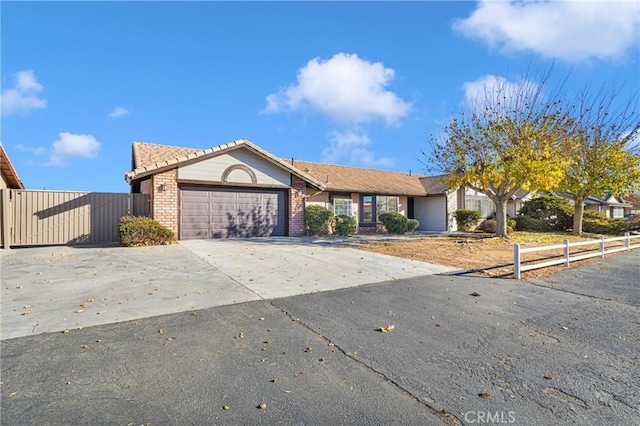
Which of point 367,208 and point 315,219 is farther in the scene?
point 367,208

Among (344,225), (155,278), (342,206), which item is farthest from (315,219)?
(155,278)

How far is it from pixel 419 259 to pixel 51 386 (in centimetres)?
910

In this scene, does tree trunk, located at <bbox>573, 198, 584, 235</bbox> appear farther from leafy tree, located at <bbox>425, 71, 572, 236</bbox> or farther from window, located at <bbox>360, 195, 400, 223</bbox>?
window, located at <bbox>360, 195, 400, 223</bbox>

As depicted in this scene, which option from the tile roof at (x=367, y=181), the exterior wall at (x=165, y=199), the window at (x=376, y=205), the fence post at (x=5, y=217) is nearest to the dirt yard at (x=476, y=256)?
the tile roof at (x=367, y=181)

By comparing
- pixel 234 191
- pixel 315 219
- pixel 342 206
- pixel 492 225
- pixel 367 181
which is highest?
pixel 367 181

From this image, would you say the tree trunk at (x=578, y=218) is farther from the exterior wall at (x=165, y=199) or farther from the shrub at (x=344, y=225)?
the exterior wall at (x=165, y=199)

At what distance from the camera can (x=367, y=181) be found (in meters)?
22.9

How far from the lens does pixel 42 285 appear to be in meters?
6.40

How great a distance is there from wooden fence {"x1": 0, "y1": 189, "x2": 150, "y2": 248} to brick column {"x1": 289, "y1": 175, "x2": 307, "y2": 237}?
255 inches

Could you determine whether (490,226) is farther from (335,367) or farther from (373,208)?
(335,367)

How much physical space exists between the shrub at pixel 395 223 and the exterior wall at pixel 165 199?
1229cm

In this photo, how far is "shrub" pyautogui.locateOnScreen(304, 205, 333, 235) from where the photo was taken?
1712 cm

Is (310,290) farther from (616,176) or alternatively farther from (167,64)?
(616,176)

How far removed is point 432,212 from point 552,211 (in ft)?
29.3
